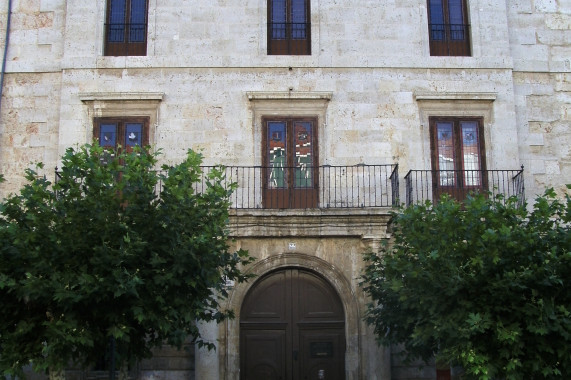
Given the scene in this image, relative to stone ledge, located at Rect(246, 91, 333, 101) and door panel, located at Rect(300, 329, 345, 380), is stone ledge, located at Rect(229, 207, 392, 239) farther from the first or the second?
stone ledge, located at Rect(246, 91, 333, 101)

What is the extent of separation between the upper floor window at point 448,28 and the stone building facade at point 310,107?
30 mm

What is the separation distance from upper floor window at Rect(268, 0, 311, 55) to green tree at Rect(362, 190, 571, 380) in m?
5.80

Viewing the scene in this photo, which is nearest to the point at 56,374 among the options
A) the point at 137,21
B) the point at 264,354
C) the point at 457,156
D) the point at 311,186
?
the point at 264,354

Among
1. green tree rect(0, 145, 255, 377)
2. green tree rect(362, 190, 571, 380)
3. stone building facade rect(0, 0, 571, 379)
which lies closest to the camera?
green tree rect(362, 190, 571, 380)

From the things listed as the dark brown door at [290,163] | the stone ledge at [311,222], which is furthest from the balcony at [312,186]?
the stone ledge at [311,222]

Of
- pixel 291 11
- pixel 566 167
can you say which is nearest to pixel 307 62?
pixel 291 11

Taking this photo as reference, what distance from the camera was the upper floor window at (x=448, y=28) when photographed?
16.5m

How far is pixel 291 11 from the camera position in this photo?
16.6 metres

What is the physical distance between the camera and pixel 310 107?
15844mm

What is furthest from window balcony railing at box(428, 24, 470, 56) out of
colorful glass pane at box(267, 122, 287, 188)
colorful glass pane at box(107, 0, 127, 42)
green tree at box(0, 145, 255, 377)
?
green tree at box(0, 145, 255, 377)

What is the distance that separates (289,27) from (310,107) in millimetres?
1892

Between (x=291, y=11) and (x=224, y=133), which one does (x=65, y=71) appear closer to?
(x=224, y=133)

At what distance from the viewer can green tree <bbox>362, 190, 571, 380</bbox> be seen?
10.7 m

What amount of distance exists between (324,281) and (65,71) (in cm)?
673
